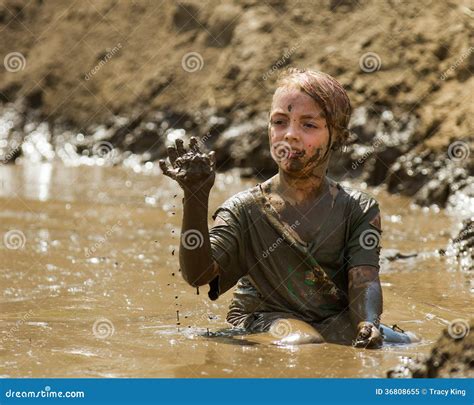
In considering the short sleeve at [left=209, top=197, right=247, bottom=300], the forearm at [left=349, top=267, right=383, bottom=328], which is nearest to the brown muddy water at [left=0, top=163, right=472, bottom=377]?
the forearm at [left=349, top=267, right=383, bottom=328]

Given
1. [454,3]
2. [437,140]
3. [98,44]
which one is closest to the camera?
[437,140]

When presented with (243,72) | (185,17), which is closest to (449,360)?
(243,72)

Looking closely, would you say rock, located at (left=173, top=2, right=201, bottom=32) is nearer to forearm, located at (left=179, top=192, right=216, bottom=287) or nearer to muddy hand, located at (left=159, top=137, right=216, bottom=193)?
forearm, located at (left=179, top=192, right=216, bottom=287)

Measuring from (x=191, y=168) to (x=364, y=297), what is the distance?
0.99 m

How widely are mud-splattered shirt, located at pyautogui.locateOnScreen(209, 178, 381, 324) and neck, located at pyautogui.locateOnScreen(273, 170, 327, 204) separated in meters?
0.10

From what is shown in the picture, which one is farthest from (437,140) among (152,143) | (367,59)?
(152,143)

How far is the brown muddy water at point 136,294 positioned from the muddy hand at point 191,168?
709 mm

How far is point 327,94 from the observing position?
4629 millimetres

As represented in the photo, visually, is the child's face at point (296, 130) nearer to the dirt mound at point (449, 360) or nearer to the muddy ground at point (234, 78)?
the dirt mound at point (449, 360)

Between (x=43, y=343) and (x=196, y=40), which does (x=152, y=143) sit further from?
(x=43, y=343)

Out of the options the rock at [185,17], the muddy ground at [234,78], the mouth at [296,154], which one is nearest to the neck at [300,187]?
the mouth at [296,154]

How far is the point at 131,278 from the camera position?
642cm

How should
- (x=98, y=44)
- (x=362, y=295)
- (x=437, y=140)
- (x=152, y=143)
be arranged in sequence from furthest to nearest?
(x=98, y=44) < (x=152, y=143) < (x=437, y=140) < (x=362, y=295)

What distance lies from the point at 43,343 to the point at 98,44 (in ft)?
32.5
